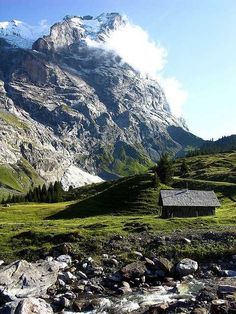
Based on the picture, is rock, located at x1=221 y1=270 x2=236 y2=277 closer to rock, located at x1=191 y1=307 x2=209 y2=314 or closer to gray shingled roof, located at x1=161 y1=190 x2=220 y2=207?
rock, located at x1=191 y1=307 x2=209 y2=314

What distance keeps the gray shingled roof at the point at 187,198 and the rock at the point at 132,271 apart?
5091cm

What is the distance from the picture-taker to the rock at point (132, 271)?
43641mm

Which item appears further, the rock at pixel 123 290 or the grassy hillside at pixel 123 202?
the grassy hillside at pixel 123 202

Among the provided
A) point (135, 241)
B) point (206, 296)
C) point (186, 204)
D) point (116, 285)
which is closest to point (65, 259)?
point (116, 285)

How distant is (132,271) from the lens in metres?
44.1

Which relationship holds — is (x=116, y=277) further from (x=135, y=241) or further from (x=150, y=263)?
(x=135, y=241)

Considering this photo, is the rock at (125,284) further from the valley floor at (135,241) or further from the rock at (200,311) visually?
the rock at (200,311)

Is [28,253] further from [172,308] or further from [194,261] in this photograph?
[172,308]

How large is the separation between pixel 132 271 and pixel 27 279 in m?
10.2

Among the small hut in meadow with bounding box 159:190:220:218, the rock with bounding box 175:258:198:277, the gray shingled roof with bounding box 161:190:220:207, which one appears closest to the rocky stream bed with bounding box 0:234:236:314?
the rock with bounding box 175:258:198:277

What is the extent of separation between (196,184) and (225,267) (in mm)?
104410

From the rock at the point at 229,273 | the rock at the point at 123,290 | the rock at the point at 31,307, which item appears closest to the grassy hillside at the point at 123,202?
the rock at the point at 229,273

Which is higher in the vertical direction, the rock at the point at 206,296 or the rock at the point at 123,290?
the rock at the point at 206,296

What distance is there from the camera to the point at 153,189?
4766 inches
